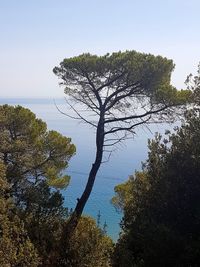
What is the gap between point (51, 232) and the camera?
13289mm

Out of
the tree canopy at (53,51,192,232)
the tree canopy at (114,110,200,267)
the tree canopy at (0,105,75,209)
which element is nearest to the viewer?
the tree canopy at (114,110,200,267)

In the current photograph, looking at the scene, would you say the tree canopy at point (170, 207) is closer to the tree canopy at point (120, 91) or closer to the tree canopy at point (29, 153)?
the tree canopy at point (120, 91)

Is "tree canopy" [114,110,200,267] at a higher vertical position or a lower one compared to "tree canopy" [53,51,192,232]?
lower

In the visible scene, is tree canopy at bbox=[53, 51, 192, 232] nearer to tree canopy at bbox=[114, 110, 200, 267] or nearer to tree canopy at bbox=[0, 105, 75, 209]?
tree canopy at bbox=[0, 105, 75, 209]

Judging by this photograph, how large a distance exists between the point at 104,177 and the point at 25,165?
86025 millimetres

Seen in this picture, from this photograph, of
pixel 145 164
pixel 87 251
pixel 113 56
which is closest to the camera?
pixel 87 251

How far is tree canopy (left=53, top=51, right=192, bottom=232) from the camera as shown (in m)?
14.5

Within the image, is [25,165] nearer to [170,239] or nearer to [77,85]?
[77,85]

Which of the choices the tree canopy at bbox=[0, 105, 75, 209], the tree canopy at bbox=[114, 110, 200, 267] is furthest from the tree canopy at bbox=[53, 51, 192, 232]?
the tree canopy at bbox=[114, 110, 200, 267]

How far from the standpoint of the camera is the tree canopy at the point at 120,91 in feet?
47.5

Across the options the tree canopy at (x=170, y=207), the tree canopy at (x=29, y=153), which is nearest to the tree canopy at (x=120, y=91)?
the tree canopy at (x=29, y=153)

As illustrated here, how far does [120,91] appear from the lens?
1502 centimetres

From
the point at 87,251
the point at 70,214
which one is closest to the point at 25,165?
the point at 70,214

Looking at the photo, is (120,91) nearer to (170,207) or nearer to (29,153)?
(29,153)
